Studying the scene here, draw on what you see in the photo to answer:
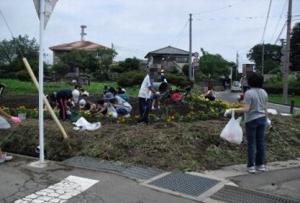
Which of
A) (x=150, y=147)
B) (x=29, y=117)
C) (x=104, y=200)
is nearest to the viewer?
(x=104, y=200)

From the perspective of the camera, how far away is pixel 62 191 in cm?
668

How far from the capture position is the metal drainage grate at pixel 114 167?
7.62 metres

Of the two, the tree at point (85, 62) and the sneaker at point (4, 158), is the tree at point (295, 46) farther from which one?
the sneaker at point (4, 158)

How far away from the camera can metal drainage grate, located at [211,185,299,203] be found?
21.5 feet

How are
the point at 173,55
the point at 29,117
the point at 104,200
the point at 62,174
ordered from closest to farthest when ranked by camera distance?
the point at 104,200
the point at 62,174
the point at 29,117
the point at 173,55

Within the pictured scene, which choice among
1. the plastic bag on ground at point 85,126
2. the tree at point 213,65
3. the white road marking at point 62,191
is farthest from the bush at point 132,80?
the tree at point 213,65

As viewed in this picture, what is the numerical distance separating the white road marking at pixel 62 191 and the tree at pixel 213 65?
88.4m

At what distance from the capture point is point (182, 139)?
30.1 feet

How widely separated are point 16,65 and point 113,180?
5730cm

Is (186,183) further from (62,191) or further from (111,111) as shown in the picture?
(111,111)

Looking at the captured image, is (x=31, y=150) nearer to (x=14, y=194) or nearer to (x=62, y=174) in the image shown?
(x=62, y=174)

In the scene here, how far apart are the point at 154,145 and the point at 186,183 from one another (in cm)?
166

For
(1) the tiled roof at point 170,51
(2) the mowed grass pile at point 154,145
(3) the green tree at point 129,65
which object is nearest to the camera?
(2) the mowed grass pile at point 154,145

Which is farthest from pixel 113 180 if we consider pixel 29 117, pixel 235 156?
pixel 29 117
